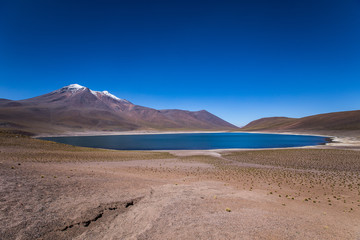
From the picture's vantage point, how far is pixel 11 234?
5973mm

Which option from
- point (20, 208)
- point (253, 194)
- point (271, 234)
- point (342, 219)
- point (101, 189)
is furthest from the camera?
point (253, 194)

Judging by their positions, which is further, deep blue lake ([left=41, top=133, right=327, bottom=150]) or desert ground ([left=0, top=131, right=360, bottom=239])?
deep blue lake ([left=41, top=133, right=327, bottom=150])

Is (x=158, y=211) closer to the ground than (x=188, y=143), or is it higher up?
closer to the ground

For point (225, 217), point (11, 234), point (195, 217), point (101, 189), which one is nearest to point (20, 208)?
point (11, 234)

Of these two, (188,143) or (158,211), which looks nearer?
(158,211)

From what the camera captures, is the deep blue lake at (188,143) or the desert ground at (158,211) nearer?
the desert ground at (158,211)

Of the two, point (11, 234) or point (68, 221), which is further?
point (68, 221)

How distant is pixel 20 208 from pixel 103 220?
311cm

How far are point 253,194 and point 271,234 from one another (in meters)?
5.22

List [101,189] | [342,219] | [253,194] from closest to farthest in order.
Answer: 1. [342,219]
2. [101,189]
3. [253,194]

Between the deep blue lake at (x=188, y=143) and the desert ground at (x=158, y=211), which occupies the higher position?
the deep blue lake at (x=188, y=143)

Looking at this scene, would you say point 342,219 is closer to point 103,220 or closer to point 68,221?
point 103,220

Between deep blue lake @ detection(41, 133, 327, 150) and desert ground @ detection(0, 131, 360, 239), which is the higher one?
deep blue lake @ detection(41, 133, 327, 150)

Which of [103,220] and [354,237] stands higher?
[103,220]
